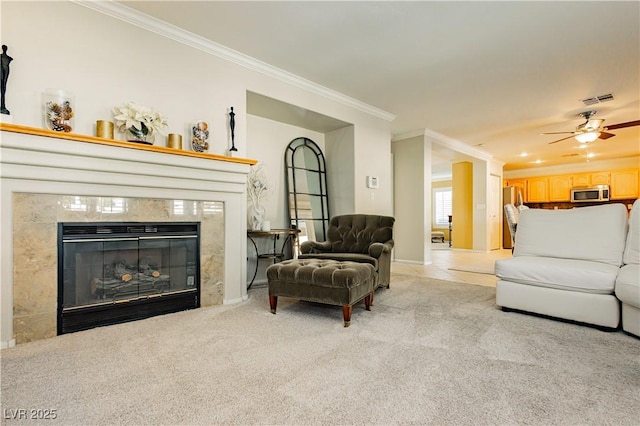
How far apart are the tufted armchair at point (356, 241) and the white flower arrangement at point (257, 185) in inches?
34.2

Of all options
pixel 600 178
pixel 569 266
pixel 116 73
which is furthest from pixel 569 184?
pixel 116 73

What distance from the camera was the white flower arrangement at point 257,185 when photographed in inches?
152

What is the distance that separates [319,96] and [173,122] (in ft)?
6.58

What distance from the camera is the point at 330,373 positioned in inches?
64.2

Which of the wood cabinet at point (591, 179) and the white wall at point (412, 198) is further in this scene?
the wood cabinet at point (591, 179)

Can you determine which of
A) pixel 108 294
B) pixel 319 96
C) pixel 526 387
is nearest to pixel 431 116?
pixel 319 96


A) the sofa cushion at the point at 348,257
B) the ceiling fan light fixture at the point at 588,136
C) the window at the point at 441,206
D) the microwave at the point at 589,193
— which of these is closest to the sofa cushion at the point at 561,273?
the sofa cushion at the point at 348,257

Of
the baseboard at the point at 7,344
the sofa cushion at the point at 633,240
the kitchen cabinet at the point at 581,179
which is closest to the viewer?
the baseboard at the point at 7,344

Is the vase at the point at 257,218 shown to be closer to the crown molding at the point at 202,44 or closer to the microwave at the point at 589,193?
the crown molding at the point at 202,44

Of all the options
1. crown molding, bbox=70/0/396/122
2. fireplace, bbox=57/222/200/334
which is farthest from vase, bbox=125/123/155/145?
crown molding, bbox=70/0/396/122

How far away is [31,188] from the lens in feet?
6.86

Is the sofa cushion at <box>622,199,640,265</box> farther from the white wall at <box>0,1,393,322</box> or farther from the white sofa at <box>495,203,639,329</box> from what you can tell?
the white wall at <box>0,1,393,322</box>

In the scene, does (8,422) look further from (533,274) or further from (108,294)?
(533,274)

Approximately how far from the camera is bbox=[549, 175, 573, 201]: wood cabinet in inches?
344
